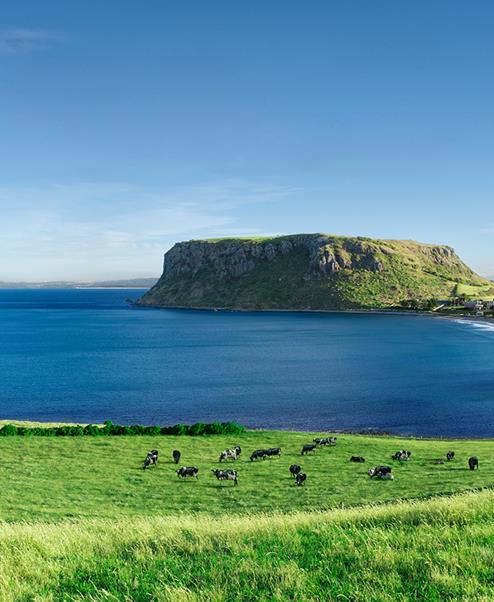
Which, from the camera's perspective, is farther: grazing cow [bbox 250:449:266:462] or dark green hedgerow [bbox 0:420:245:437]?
dark green hedgerow [bbox 0:420:245:437]

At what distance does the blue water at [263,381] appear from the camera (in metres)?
69.2

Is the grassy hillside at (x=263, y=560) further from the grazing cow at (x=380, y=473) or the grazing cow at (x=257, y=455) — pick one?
the grazing cow at (x=257, y=455)

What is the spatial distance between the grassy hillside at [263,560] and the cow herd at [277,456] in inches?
802

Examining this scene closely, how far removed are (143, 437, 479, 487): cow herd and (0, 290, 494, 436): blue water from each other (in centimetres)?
2186

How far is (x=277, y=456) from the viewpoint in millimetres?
40969

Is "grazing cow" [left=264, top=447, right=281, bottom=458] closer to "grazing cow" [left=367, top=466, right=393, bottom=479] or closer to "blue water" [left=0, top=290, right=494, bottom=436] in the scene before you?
"grazing cow" [left=367, top=466, right=393, bottom=479]

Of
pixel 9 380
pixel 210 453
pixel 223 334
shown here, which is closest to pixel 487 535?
pixel 210 453

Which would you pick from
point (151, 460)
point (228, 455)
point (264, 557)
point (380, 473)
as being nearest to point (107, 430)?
point (151, 460)

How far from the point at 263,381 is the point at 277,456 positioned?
54.7 meters

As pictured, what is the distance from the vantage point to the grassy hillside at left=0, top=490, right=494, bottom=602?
8.50 metres

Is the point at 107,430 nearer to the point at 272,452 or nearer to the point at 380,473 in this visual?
the point at 272,452

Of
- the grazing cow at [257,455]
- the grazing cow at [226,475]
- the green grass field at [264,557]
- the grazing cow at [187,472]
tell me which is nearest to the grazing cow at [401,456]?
the grazing cow at [257,455]

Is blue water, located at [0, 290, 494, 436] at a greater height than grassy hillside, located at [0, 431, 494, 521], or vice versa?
grassy hillside, located at [0, 431, 494, 521]

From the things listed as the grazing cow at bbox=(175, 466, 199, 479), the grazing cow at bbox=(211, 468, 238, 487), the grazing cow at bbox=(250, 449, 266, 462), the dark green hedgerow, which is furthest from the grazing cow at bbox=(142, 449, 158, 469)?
the dark green hedgerow
